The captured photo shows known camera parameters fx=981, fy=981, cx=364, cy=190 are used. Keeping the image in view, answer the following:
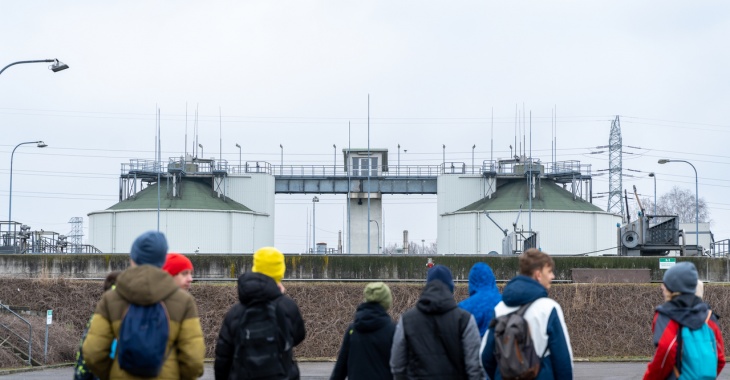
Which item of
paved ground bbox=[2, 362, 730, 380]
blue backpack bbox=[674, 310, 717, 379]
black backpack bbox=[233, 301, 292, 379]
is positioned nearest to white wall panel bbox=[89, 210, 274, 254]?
paved ground bbox=[2, 362, 730, 380]

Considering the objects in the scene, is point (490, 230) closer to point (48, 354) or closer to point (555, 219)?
point (555, 219)

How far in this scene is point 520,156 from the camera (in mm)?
75688

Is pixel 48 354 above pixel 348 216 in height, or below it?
below

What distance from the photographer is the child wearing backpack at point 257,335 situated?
311 inches

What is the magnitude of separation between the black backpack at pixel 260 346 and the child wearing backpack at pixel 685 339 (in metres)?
3.04

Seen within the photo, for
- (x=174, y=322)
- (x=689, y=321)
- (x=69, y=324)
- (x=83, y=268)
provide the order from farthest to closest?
(x=83, y=268), (x=69, y=324), (x=689, y=321), (x=174, y=322)

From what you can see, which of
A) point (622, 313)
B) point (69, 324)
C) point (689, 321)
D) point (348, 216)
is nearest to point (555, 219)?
point (348, 216)

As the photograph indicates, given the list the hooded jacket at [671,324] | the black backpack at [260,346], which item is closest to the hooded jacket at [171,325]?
the black backpack at [260,346]

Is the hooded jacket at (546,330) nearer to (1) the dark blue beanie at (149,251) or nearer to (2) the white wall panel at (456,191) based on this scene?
(1) the dark blue beanie at (149,251)

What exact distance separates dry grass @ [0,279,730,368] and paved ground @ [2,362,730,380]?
397 cm

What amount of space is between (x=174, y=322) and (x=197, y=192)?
218ft

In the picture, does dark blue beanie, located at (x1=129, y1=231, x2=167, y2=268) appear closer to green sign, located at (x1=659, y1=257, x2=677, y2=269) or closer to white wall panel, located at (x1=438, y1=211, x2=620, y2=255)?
green sign, located at (x1=659, y1=257, x2=677, y2=269)

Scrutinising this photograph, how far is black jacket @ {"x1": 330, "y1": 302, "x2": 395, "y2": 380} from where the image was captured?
9.31 m

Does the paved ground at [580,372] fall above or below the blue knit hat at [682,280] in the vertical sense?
below
